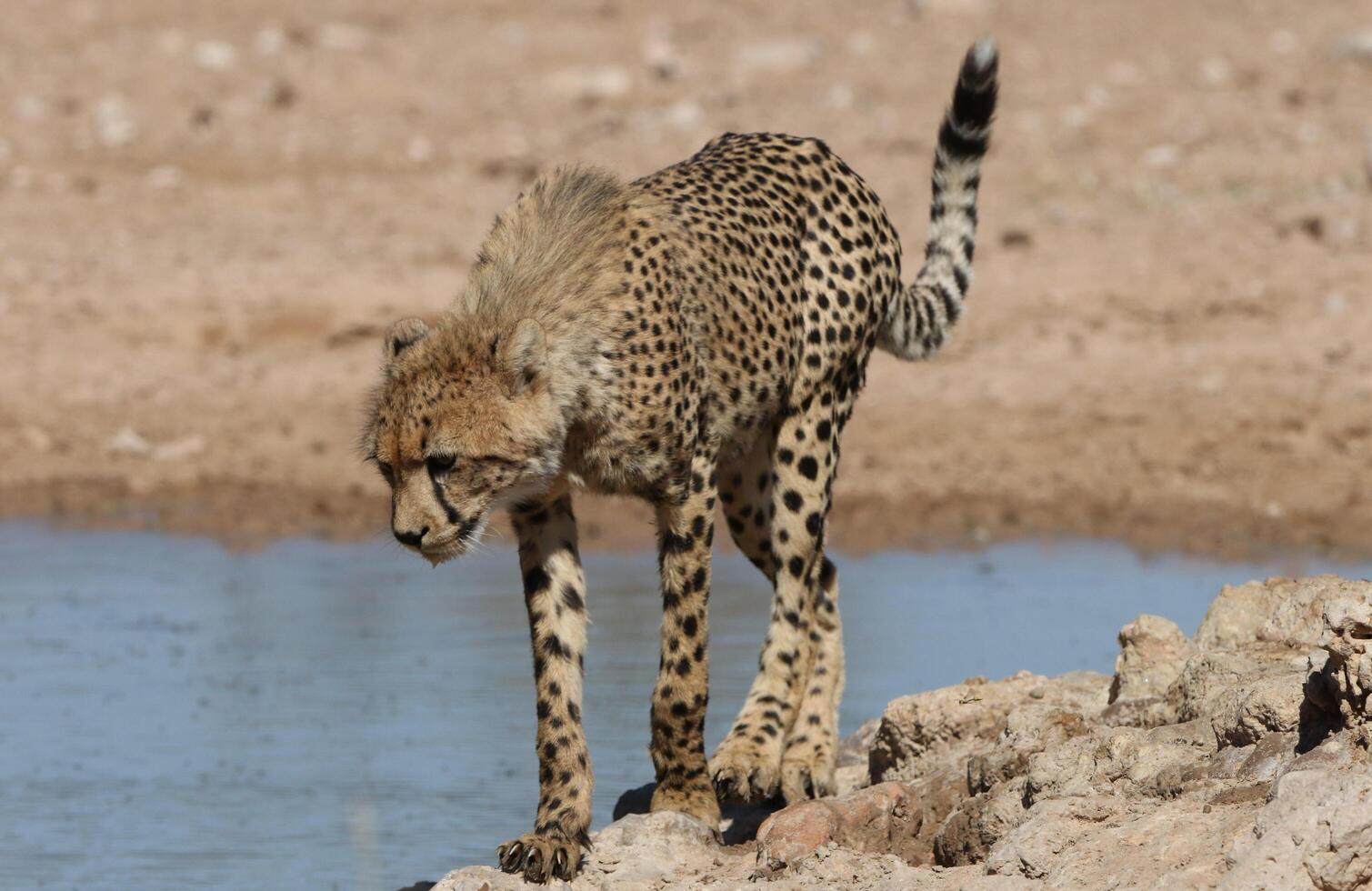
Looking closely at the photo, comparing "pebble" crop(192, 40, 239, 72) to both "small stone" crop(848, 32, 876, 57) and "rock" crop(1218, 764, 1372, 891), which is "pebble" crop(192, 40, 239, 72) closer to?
"small stone" crop(848, 32, 876, 57)

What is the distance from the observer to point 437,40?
1808cm

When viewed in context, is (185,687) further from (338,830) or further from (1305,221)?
(1305,221)

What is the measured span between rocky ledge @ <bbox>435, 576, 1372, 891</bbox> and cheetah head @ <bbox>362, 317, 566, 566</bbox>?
694mm

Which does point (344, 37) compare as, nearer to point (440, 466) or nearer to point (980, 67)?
point (980, 67)

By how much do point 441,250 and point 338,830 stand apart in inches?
332

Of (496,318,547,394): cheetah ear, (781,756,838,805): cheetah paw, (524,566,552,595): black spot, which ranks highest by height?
(496,318,547,394): cheetah ear

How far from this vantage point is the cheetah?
4.54m

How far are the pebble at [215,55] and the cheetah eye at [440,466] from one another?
13391mm

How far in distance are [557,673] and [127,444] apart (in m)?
6.83

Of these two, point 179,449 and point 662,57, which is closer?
point 179,449

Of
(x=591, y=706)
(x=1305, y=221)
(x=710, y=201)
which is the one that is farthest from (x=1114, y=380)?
(x=710, y=201)

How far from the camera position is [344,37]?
710 inches

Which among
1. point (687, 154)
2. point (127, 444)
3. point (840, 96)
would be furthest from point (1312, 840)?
point (840, 96)

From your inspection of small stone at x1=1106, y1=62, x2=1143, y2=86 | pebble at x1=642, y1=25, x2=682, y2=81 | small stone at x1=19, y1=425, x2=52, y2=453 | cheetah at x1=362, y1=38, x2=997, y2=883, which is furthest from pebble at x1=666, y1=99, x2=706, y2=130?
cheetah at x1=362, y1=38, x2=997, y2=883
